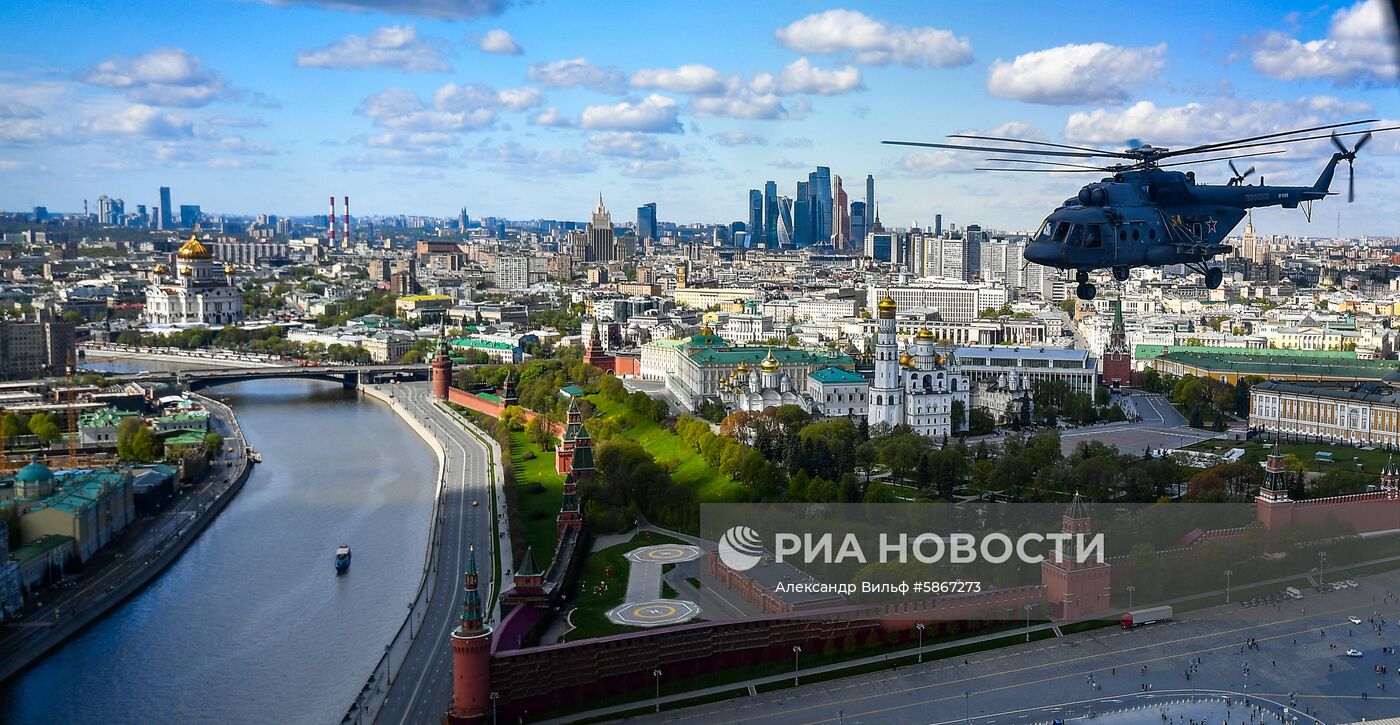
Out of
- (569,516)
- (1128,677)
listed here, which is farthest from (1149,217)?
(569,516)

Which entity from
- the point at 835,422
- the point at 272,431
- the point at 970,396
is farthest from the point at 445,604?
the point at 272,431

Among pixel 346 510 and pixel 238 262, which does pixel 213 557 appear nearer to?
pixel 346 510

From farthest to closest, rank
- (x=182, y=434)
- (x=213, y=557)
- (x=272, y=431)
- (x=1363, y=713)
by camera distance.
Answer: (x=272, y=431) → (x=182, y=434) → (x=213, y=557) → (x=1363, y=713)

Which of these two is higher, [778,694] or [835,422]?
[835,422]

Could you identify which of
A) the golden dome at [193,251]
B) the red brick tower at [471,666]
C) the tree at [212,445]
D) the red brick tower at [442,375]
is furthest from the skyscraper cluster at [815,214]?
the red brick tower at [471,666]

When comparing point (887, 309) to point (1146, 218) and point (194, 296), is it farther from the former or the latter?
point (194, 296)

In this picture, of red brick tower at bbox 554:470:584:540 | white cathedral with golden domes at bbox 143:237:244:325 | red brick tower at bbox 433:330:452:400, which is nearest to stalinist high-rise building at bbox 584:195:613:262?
white cathedral with golden domes at bbox 143:237:244:325

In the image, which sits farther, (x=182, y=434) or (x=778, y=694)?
(x=182, y=434)
